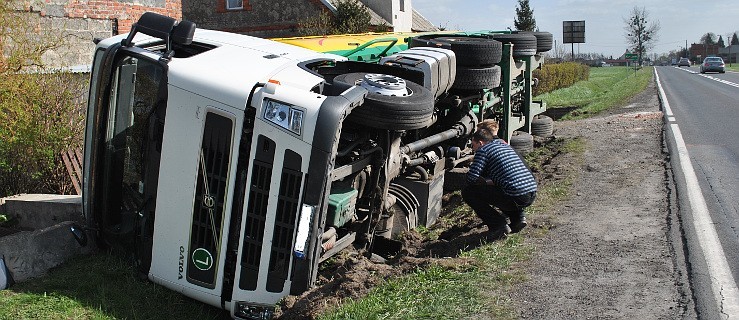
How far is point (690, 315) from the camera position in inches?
190

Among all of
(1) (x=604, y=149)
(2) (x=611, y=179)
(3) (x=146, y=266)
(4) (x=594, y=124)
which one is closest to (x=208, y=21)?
(4) (x=594, y=124)

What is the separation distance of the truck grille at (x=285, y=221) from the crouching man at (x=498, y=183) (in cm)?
226

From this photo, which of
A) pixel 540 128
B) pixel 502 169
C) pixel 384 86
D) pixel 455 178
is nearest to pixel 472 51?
pixel 455 178

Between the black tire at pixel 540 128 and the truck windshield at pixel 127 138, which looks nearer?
the truck windshield at pixel 127 138

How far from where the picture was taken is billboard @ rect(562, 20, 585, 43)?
52219 mm

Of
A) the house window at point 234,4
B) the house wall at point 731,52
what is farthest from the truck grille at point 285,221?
the house wall at point 731,52

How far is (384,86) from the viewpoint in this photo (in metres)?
6.20

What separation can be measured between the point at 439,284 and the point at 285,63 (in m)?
2.08

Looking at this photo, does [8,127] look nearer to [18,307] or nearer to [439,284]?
[18,307]

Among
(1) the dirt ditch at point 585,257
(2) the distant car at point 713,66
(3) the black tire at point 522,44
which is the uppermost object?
(2) the distant car at point 713,66

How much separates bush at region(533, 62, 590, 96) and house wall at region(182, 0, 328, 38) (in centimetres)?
888

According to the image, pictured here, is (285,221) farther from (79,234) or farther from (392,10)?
(392,10)

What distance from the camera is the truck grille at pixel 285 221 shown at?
209 inches

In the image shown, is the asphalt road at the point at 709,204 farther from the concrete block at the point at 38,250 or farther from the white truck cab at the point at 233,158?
the concrete block at the point at 38,250
